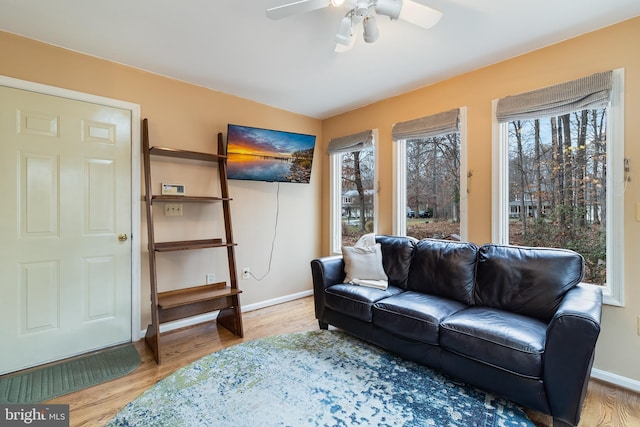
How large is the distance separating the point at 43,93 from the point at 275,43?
70.3 inches

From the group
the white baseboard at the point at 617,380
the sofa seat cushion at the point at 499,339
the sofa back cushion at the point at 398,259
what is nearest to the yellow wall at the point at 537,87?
the white baseboard at the point at 617,380

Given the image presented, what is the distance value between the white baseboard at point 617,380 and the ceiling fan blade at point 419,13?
8.34 ft

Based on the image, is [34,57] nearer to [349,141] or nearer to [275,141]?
[275,141]

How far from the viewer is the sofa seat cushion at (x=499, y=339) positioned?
1556 millimetres

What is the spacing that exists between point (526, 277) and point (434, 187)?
3.97 feet

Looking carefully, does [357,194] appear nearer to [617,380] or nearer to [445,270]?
[445,270]

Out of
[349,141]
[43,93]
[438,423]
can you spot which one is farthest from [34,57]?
[438,423]

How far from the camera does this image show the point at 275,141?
11.0 ft

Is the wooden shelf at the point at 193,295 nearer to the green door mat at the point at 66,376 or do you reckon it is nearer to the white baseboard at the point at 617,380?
the green door mat at the point at 66,376

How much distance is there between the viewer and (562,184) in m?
2.25

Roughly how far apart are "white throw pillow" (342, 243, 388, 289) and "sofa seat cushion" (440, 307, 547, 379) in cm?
81

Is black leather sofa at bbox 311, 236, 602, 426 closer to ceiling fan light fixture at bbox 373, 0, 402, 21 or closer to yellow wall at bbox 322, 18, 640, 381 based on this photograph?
yellow wall at bbox 322, 18, 640, 381

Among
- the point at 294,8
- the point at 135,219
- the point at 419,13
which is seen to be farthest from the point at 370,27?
the point at 135,219

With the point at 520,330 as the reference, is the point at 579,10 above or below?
above
